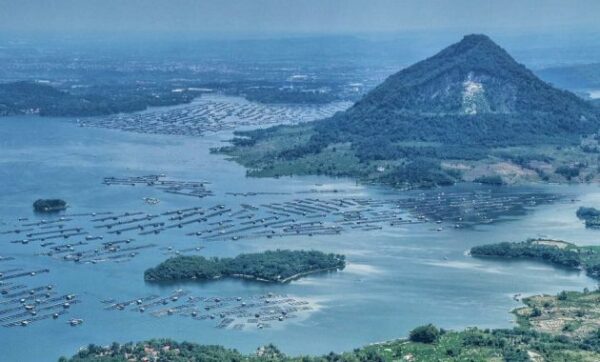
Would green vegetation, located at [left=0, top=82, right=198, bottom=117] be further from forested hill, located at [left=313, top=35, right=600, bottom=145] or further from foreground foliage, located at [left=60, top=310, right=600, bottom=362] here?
foreground foliage, located at [left=60, top=310, right=600, bottom=362]

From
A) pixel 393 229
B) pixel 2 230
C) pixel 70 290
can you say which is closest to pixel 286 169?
pixel 393 229

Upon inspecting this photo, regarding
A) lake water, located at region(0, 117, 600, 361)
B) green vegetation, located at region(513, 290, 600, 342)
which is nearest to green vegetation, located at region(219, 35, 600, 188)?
lake water, located at region(0, 117, 600, 361)

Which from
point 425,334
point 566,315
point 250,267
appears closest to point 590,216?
point 566,315

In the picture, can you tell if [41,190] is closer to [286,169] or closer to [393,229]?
[286,169]

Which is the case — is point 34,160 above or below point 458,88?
below

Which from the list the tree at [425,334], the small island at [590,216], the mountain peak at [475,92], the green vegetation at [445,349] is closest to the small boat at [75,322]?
the green vegetation at [445,349]

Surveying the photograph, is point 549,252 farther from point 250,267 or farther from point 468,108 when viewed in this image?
point 468,108

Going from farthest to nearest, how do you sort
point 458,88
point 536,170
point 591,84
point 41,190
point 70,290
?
point 591,84 → point 458,88 → point 536,170 → point 41,190 → point 70,290
